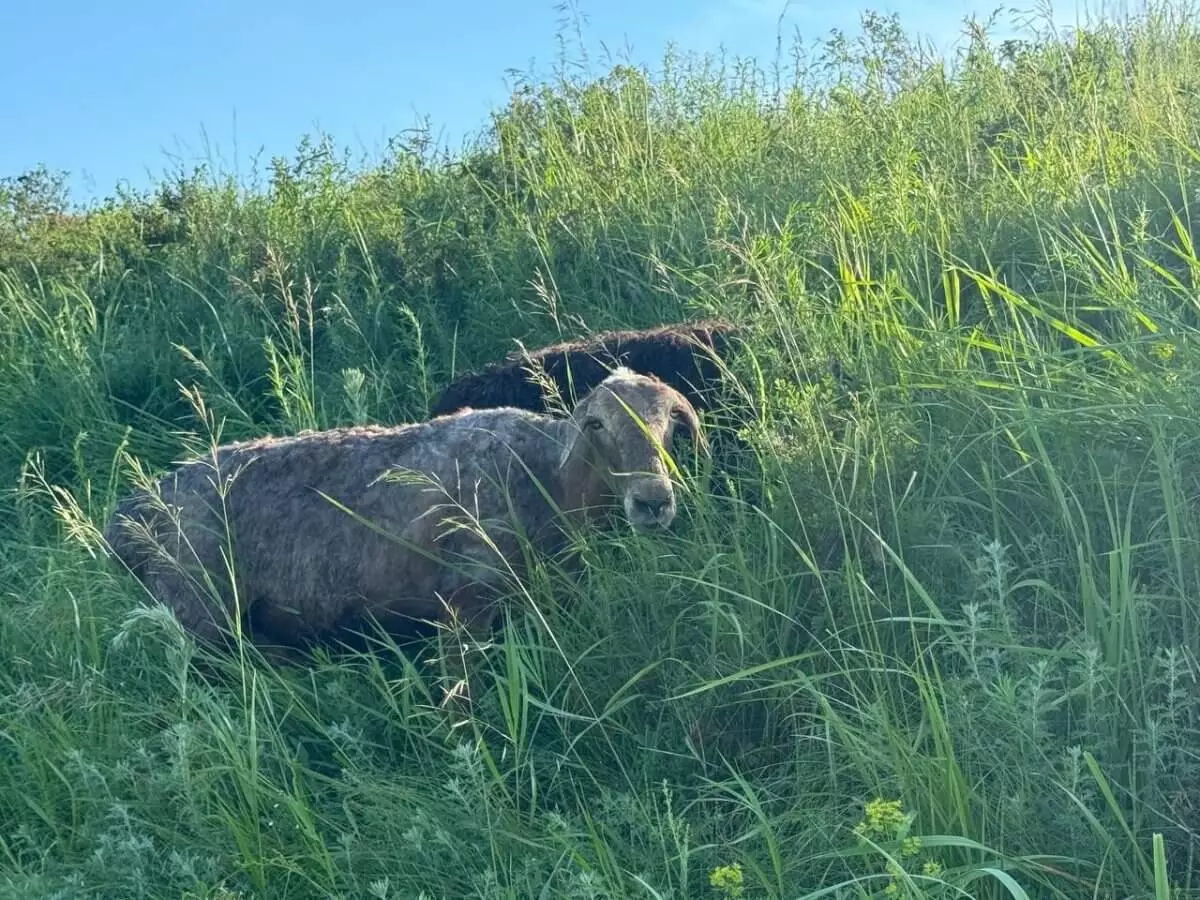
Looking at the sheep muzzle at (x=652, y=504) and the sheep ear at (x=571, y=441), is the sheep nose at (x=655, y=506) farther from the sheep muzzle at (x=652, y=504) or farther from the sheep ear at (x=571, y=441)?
the sheep ear at (x=571, y=441)

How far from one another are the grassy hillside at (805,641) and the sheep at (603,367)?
472 mm

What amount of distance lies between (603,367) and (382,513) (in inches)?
50.9

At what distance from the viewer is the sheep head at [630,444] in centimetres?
447

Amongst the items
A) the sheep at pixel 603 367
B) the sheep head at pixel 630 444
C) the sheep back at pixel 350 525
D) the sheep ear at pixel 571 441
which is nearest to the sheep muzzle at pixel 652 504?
the sheep head at pixel 630 444

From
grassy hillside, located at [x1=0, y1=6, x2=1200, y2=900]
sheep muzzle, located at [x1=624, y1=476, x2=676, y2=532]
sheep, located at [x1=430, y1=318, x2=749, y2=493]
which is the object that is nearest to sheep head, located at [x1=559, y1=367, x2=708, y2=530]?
sheep muzzle, located at [x1=624, y1=476, x2=676, y2=532]

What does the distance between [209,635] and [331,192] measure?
461 cm

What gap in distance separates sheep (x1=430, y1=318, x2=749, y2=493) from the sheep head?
61cm

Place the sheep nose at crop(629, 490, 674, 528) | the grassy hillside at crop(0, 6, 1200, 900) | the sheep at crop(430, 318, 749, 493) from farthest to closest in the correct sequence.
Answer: the sheep at crop(430, 318, 749, 493)
the sheep nose at crop(629, 490, 674, 528)
the grassy hillside at crop(0, 6, 1200, 900)

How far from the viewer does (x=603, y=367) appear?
5941 mm

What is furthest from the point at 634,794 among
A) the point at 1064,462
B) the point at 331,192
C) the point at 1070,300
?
the point at 331,192

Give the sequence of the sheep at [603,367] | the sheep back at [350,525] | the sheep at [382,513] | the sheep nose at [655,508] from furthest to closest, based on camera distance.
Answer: the sheep at [603,367]
the sheep back at [350,525]
the sheep at [382,513]
the sheep nose at [655,508]

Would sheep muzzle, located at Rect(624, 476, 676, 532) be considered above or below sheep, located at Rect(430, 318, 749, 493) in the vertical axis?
below

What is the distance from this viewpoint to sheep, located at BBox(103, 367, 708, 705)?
16.0ft

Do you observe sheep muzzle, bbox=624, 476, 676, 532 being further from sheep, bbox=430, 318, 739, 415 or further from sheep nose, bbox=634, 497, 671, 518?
sheep, bbox=430, 318, 739, 415
